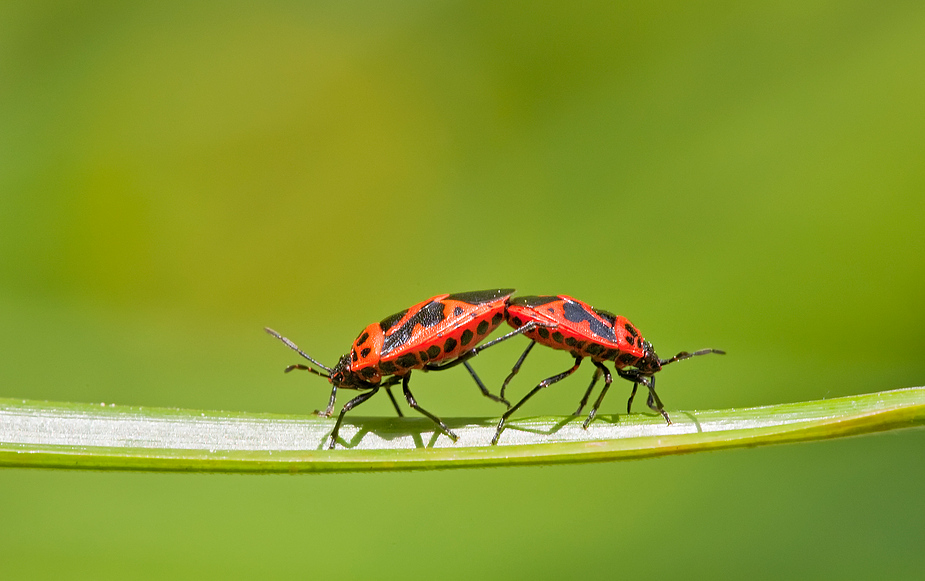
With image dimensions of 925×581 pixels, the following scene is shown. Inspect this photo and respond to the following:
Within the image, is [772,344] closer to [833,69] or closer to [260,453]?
[833,69]

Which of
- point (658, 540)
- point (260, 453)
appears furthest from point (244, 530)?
point (658, 540)

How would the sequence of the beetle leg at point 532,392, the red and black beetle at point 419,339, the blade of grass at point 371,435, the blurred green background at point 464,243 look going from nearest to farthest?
the blade of grass at point 371,435
the beetle leg at point 532,392
the blurred green background at point 464,243
the red and black beetle at point 419,339

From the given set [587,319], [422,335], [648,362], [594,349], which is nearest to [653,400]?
[648,362]

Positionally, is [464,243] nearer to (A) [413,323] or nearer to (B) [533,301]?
(B) [533,301]

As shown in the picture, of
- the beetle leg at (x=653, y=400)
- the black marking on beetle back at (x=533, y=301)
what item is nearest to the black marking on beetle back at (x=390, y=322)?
the black marking on beetle back at (x=533, y=301)

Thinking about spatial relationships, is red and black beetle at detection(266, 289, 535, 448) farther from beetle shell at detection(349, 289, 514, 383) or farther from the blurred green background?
the blurred green background

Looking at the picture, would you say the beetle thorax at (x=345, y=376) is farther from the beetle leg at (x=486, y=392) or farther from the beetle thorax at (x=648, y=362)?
the beetle thorax at (x=648, y=362)
